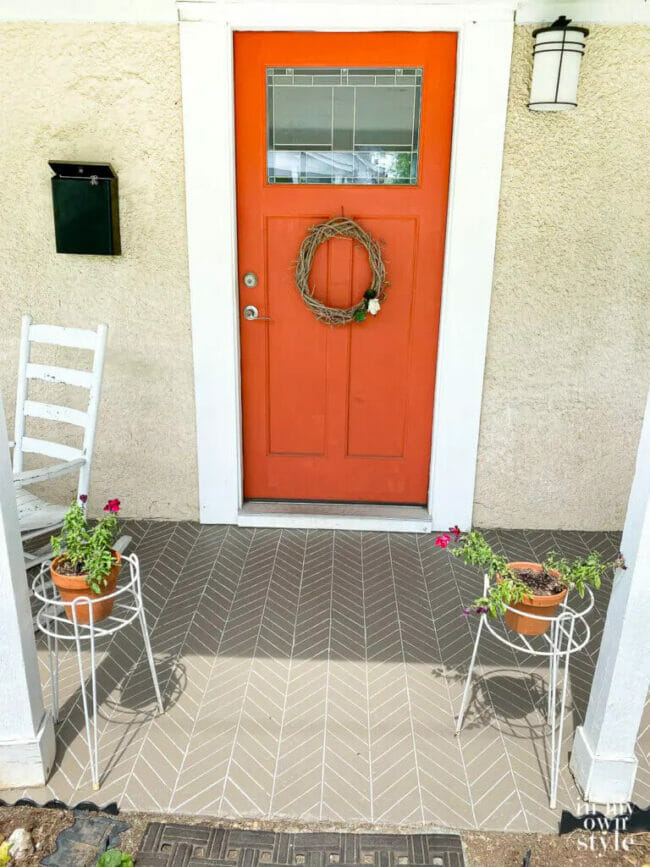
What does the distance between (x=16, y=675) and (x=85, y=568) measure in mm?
410

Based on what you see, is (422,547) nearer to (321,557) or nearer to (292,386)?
(321,557)

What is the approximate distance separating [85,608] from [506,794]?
162cm

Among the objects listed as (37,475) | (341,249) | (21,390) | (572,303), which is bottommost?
(37,475)

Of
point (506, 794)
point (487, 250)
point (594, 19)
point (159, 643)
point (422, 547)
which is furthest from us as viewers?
point (422, 547)

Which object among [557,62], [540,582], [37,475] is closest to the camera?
[540,582]

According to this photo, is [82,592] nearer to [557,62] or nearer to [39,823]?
[39,823]

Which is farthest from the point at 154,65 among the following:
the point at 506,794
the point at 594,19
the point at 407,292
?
the point at 506,794

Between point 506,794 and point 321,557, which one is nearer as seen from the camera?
point 506,794

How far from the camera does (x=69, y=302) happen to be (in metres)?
3.97

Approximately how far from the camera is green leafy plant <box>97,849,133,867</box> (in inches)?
80.4

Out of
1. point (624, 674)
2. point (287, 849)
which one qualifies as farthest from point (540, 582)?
point (287, 849)

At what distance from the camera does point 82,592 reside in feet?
8.08

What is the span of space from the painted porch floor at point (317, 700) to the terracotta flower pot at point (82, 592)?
50 cm

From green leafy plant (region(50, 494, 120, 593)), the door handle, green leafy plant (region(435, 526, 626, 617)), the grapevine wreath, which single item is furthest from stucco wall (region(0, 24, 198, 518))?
green leafy plant (region(435, 526, 626, 617))
